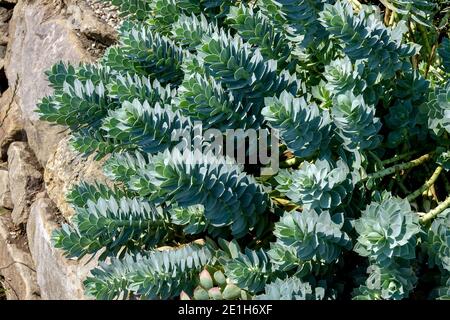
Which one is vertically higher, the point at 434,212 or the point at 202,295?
the point at 434,212

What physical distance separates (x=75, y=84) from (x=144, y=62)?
23cm

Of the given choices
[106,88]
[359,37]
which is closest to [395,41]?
[359,37]

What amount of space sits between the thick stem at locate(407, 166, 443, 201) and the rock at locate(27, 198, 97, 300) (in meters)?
1.13

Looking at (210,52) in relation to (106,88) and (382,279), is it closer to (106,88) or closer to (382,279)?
(106,88)

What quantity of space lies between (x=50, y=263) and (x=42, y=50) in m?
1.21

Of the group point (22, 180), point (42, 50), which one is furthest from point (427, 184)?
point (42, 50)

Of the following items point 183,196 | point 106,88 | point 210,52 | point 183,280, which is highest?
point 210,52

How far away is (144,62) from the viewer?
2125mm

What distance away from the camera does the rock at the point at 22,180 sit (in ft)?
10.6

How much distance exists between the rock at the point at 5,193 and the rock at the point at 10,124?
12 cm

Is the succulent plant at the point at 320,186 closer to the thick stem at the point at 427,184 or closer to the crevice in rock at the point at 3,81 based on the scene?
the thick stem at the point at 427,184

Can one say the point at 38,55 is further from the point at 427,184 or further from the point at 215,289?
the point at 427,184

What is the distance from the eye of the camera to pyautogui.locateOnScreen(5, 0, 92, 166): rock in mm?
3141

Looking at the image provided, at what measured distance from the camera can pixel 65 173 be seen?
9.28ft
